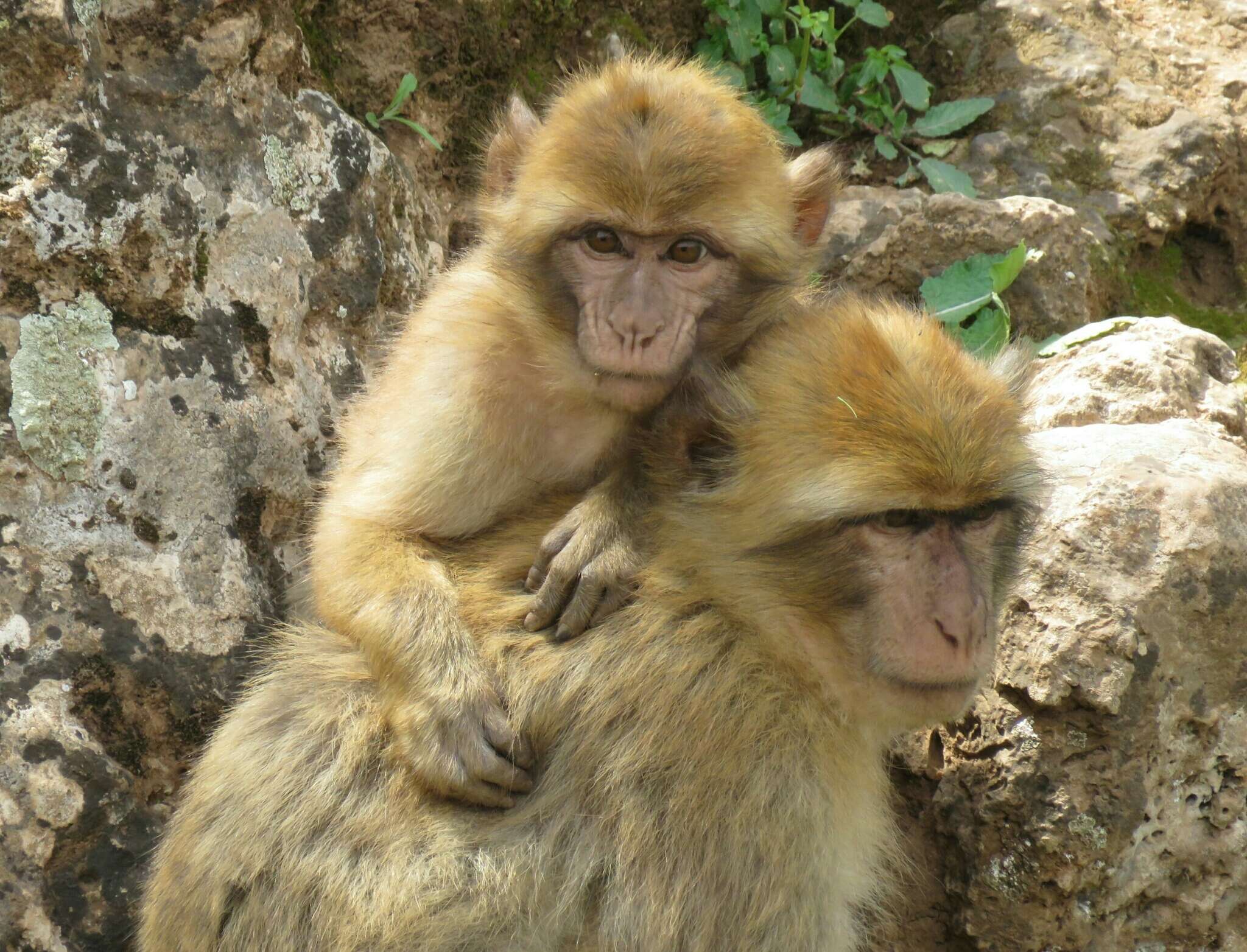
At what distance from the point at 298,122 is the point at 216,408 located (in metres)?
0.97

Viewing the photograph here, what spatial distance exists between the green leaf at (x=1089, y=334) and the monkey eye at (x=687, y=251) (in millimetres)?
1609

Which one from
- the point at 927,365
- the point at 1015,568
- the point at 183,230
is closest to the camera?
the point at 927,365

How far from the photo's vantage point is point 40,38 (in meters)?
3.37

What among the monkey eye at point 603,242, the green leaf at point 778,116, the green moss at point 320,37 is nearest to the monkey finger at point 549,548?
the monkey eye at point 603,242

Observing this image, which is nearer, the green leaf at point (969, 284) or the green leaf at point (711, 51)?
the green leaf at point (969, 284)

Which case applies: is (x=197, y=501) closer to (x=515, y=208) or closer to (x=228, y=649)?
(x=228, y=649)

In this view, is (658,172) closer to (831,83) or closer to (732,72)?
(732,72)

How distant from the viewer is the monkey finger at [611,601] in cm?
293

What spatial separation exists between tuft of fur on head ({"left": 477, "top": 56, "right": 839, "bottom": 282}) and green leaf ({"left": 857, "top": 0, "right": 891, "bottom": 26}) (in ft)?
5.83

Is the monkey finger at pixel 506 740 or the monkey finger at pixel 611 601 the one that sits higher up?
the monkey finger at pixel 611 601

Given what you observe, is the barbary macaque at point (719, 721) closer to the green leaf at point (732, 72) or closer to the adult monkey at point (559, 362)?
the adult monkey at point (559, 362)

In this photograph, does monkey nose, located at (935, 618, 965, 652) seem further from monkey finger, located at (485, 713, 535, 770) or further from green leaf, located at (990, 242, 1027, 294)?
green leaf, located at (990, 242, 1027, 294)

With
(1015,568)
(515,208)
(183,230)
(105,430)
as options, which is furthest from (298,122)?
(1015,568)

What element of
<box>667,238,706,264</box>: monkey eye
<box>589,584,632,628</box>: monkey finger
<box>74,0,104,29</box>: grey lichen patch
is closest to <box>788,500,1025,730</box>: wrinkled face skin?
<box>589,584,632,628</box>: monkey finger
